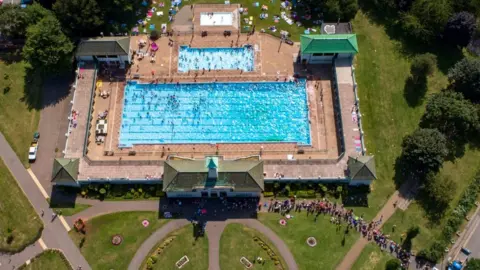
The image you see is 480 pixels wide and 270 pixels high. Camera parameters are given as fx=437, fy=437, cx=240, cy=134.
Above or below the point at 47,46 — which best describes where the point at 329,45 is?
above

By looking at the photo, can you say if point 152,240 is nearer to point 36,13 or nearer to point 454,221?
point 36,13

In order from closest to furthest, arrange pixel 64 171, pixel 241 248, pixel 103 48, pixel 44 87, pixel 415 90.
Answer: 1. pixel 241 248
2. pixel 64 171
3. pixel 103 48
4. pixel 44 87
5. pixel 415 90

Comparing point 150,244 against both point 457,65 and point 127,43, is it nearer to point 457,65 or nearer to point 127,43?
point 127,43

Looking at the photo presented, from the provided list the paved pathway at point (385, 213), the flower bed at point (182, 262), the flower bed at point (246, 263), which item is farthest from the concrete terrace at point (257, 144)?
the flower bed at point (182, 262)

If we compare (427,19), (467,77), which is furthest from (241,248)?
(427,19)

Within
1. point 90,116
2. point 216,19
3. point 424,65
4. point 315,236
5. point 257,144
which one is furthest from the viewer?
point 216,19

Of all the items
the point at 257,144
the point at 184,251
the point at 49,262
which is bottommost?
the point at 49,262

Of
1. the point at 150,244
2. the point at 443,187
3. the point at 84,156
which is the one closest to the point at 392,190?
the point at 443,187

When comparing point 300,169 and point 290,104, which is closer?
point 300,169
